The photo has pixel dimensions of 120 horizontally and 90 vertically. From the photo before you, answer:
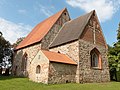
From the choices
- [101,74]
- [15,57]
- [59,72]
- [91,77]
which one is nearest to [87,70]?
[91,77]

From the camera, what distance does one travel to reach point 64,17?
83.0ft

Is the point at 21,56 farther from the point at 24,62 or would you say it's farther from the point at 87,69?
the point at 87,69

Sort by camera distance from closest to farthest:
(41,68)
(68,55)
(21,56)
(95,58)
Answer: (41,68)
(68,55)
(95,58)
(21,56)

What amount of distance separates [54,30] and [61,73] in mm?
8708

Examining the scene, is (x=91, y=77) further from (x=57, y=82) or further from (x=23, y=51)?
(x=23, y=51)

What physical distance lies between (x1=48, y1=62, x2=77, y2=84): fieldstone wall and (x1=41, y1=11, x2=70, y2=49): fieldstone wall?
5565 millimetres

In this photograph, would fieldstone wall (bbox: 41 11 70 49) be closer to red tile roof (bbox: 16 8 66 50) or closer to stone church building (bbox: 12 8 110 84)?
stone church building (bbox: 12 8 110 84)

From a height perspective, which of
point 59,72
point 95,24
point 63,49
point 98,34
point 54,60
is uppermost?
point 95,24

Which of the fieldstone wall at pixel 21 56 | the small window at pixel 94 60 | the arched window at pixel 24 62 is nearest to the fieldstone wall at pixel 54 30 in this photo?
the fieldstone wall at pixel 21 56

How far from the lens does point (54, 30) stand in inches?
899

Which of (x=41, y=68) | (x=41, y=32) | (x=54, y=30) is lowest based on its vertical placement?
(x=41, y=68)

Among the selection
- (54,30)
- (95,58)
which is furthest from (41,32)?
(95,58)

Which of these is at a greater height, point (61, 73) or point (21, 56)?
point (21, 56)

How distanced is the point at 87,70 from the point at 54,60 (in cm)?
487
